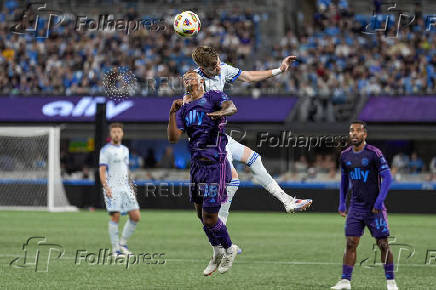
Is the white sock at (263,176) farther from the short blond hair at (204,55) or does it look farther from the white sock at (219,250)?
the short blond hair at (204,55)

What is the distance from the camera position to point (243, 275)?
13.4m

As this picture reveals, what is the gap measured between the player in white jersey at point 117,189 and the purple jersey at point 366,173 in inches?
220

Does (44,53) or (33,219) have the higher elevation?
(44,53)

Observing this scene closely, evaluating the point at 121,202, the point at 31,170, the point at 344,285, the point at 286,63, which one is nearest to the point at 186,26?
the point at 286,63

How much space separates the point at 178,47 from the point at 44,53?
5.73 meters

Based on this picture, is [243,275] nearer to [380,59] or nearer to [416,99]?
[416,99]

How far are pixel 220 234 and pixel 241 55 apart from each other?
2480cm

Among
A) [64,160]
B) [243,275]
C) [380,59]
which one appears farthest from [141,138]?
[243,275]

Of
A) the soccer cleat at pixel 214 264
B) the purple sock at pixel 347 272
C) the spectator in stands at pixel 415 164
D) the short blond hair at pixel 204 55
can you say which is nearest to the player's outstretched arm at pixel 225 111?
the short blond hair at pixel 204 55

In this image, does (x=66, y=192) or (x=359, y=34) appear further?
(x=359, y=34)

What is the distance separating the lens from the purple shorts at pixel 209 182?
10.4 metres

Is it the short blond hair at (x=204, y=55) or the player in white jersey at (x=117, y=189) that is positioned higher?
the short blond hair at (x=204, y=55)

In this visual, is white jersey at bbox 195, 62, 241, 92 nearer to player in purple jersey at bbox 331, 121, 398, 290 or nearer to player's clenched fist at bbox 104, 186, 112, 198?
Result: player in purple jersey at bbox 331, 121, 398, 290

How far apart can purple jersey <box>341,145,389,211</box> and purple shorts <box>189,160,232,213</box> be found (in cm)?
185
